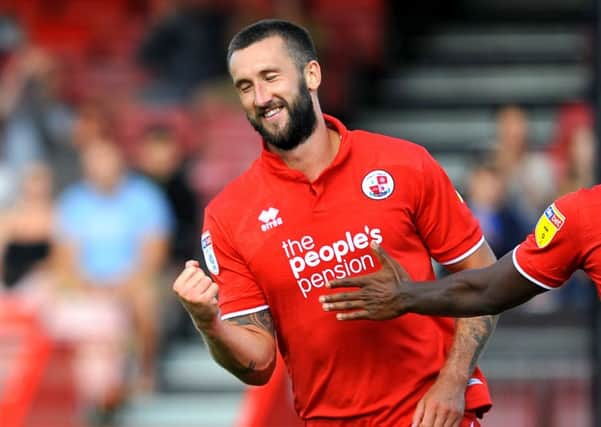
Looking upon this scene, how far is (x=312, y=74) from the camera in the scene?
5449 millimetres

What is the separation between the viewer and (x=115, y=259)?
11.1 m

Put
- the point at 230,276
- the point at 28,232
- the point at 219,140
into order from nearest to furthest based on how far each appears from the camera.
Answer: the point at 230,276, the point at 28,232, the point at 219,140

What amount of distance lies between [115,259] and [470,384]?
19.5 feet

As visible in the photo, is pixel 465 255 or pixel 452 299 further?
pixel 465 255

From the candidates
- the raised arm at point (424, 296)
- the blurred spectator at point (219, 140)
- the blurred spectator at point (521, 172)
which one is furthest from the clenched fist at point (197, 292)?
the blurred spectator at point (219, 140)

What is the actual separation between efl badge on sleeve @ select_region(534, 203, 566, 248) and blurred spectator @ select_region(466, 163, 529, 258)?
5.27 m

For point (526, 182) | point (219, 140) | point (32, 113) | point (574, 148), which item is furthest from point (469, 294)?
point (32, 113)

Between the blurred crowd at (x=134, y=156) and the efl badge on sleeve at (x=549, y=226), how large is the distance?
5074mm

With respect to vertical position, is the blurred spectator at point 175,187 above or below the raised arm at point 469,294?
below

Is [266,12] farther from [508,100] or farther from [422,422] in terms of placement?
[422,422]

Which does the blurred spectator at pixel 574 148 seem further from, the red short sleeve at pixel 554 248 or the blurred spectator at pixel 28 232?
the red short sleeve at pixel 554 248

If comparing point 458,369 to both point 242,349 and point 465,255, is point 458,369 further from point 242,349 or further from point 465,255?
point 242,349

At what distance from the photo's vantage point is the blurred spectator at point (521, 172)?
10.7 metres

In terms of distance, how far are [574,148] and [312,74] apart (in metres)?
5.75
